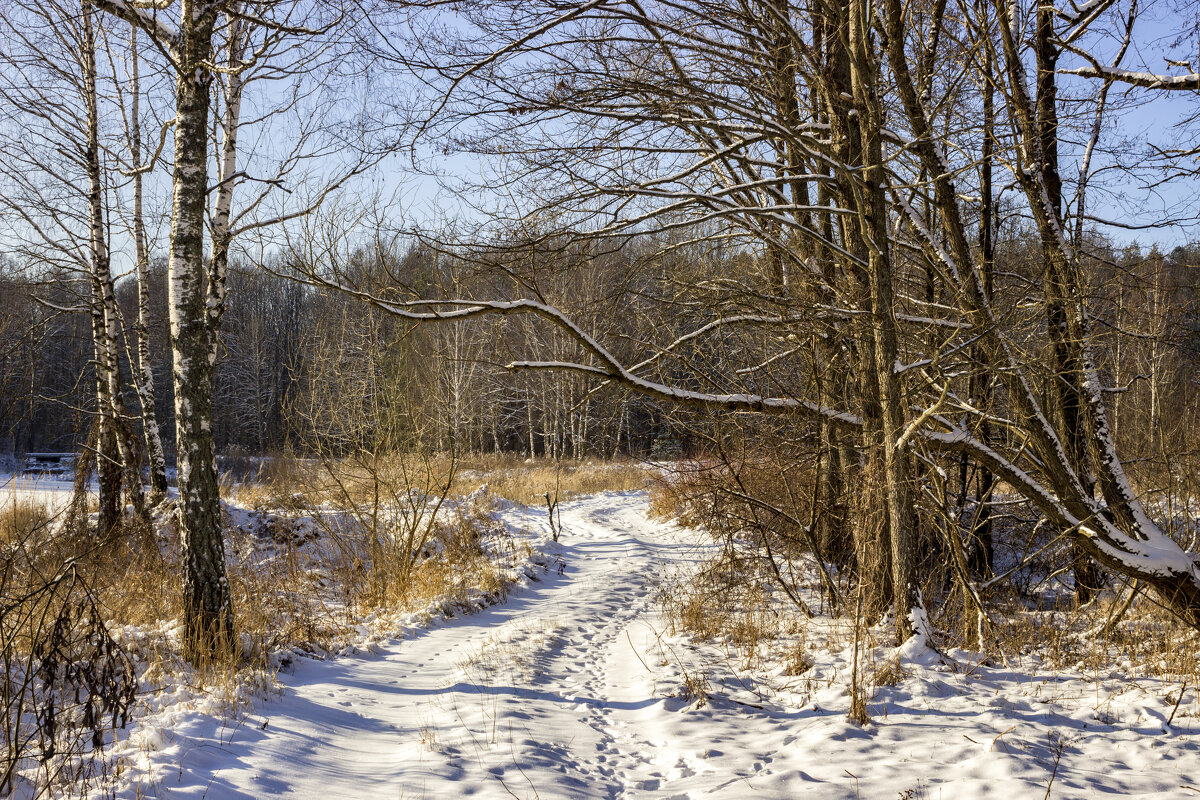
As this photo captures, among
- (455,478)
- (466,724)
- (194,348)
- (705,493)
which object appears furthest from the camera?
(455,478)

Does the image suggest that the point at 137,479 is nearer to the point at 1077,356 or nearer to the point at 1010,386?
the point at 1010,386

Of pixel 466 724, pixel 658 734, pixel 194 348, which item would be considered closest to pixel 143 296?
pixel 194 348

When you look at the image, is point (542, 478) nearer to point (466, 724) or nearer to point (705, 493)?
point (705, 493)

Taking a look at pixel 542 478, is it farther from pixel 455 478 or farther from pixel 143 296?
pixel 143 296

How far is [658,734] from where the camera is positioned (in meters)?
4.51

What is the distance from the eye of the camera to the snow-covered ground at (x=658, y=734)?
349 cm

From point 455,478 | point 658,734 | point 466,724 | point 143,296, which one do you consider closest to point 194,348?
point 466,724

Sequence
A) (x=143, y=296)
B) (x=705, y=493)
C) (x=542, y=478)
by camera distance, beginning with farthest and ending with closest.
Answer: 1. (x=542, y=478)
2. (x=143, y=296)
3. (x=705, y=493)

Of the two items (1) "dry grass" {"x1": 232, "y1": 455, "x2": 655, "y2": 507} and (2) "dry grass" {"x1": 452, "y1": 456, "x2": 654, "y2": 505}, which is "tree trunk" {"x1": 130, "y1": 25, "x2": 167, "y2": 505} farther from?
(2) "dry grass" {"x1": 452, "y1": 456, "x2": 654, "y2": 505}

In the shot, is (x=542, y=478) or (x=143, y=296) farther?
(x=542, y=478)

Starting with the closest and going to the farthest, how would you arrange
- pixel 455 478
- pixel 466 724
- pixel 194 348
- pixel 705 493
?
1. pixel 466 724
2. pixel 194 348
3. pixel 705 493
4. pixel 455 478

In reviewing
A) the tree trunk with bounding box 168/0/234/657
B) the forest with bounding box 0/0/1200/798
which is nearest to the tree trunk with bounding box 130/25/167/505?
the forest with bounding box 0/0/1200/798

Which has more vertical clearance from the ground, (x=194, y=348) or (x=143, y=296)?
(x=143, y=296)

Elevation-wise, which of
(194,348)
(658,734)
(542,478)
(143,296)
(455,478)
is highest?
(143,296)
